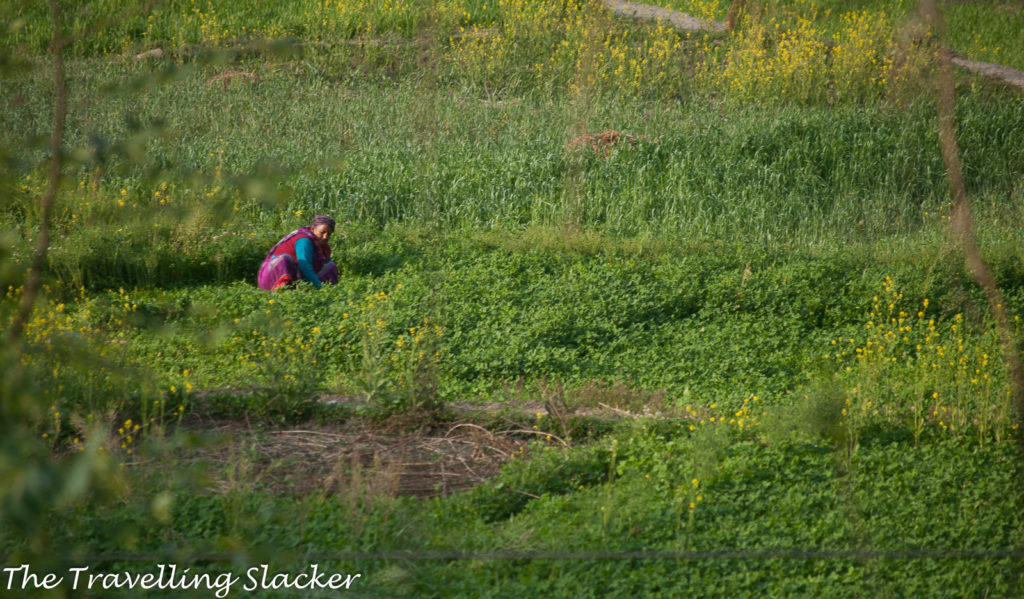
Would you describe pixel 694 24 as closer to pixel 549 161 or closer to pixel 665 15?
pixel 665 15

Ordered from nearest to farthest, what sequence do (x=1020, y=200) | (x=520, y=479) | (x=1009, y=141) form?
(x=520, y=479) → (x=1020, y=200) → (x=1009, y=141)

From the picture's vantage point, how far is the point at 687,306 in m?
7.77

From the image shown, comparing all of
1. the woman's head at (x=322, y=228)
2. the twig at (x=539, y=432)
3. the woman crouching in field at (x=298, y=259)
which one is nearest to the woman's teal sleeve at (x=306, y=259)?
the woman crouching in field at (x=298, y=259)

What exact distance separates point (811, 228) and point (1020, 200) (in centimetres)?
316

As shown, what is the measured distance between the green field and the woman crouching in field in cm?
32

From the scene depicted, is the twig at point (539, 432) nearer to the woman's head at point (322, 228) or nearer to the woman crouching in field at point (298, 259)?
the woman crouching in field at point (298, 259)

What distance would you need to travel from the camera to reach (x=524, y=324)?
7.35m

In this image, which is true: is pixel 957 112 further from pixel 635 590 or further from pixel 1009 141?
pixel 635 590

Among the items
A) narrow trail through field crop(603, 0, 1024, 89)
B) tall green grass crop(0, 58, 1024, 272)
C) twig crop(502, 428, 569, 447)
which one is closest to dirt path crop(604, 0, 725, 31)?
narrow trail through field crop(603, 0, 1024, 89)

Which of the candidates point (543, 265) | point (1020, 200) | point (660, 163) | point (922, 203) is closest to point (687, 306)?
point (543, 265)

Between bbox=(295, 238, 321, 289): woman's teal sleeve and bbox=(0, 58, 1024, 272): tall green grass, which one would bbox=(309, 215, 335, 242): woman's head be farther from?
bbox=(0, 58, 1024, 272): tall green grass

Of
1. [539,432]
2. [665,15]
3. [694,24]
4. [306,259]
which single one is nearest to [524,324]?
[539,432]

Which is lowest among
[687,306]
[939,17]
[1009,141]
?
[687,306]

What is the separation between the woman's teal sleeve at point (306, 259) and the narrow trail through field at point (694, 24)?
475 inches
